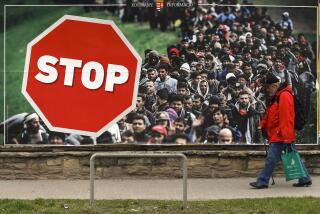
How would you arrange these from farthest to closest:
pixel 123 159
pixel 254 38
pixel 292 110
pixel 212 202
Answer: pixel 254 38 < pixel 123 159 < pixel 292 110 < pixel 212 202

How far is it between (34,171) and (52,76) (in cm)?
163

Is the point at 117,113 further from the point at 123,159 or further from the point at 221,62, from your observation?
the point at 221,62

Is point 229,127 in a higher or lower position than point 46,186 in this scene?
higher

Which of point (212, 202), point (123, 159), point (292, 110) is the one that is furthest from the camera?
point (123, 159)

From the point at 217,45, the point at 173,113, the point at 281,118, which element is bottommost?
the point at 281,118

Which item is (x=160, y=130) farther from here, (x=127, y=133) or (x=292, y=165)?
(x=292, y=165)

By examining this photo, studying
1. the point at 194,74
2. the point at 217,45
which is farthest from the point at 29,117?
the point at 217,45

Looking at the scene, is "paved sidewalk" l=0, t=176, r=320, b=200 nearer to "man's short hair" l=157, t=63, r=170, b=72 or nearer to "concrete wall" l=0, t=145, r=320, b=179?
"concrete wall" l=0, t=145, r=320, b=179

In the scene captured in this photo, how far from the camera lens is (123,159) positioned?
11.2m

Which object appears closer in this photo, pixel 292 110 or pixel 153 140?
pixel 292 110

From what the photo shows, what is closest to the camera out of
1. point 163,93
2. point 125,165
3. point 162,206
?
point 162,206

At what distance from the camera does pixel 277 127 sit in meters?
10.5

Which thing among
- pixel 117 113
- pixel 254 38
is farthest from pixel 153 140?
pixel 254 38

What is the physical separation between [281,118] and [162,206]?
2.49 m
